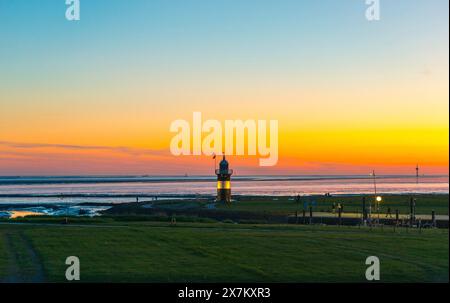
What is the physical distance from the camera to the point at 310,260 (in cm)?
3225

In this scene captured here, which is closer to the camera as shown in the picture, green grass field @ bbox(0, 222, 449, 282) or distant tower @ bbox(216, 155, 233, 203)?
green grass field @ bbox(0, 222, 449, 282)

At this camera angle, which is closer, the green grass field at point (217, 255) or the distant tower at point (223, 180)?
the green grass field at point (217, 255)

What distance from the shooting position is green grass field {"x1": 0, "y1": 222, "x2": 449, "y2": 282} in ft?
93.3

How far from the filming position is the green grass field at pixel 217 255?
2844 cm

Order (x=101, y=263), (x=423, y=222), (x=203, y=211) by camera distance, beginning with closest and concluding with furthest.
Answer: (x=101, y=263) < (x=423, y=222) < (x=203, y=211)

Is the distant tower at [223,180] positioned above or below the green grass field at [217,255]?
above

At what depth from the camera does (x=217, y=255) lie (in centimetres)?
3400

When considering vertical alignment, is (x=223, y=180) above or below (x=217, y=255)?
above

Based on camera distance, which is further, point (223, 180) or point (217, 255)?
point (223, 180)

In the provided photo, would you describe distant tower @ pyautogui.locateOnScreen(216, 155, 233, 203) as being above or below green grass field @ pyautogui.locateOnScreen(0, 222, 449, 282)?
above
